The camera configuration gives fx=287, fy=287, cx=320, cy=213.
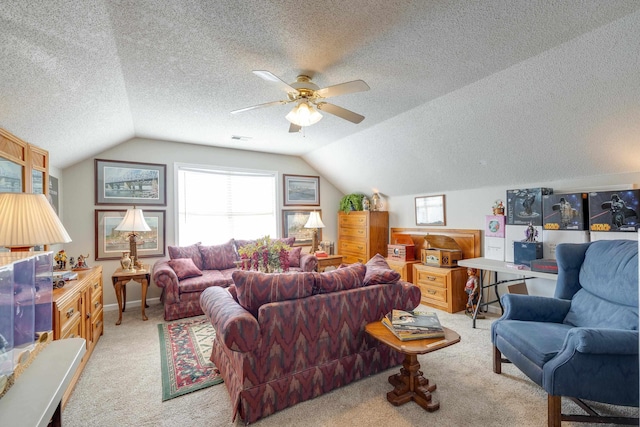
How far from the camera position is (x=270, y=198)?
5711mm

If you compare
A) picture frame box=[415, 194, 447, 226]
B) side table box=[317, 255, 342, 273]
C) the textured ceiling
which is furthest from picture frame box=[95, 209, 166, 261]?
picture frame box=[415, 194, 447, 226]

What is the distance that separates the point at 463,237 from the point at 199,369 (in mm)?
3927

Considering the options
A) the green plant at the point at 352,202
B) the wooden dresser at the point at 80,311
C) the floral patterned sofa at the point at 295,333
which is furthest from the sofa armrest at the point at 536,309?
the green plant at the point at 352,202

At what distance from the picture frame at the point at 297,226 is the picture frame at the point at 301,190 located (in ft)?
0.61

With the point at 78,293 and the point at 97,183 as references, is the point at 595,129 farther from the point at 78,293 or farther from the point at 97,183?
the point at 97,183

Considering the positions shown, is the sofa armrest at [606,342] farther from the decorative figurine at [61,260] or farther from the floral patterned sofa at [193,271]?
the decorative figurine at [61,260]

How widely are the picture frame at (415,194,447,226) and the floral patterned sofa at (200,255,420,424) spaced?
2.69 meters

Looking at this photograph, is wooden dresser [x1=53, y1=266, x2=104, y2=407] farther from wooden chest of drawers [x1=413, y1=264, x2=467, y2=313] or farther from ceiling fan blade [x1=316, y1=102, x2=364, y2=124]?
wooden chest of drawers [x1=413, y1=264, x2=467, y2=313]

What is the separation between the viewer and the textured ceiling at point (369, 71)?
68.2 inches

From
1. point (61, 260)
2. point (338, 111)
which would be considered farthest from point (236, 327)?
point (61, 260)

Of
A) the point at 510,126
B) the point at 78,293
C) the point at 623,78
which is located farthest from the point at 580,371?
the point at 78,293

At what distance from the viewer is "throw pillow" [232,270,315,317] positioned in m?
1.99

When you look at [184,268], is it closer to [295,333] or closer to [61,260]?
[61,260]

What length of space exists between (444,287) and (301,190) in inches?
129
